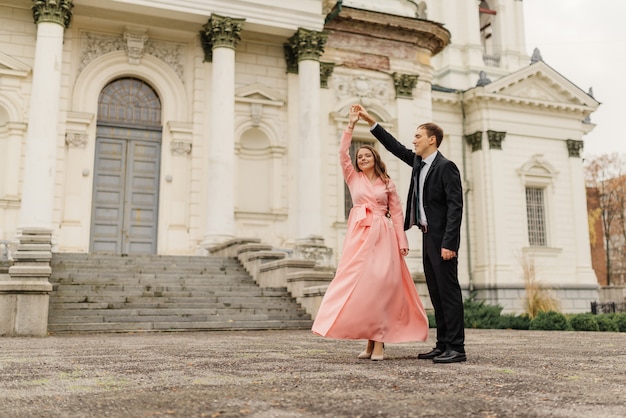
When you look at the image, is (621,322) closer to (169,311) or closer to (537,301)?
(537,301)

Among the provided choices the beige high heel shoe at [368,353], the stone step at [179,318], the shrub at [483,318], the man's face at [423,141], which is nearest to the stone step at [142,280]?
the stone step at [179,318]

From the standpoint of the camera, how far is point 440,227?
5.46 m

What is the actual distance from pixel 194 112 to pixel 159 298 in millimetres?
8543

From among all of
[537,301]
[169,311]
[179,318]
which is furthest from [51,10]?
[537,301]

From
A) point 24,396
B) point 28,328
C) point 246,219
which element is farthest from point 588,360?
point 246,219

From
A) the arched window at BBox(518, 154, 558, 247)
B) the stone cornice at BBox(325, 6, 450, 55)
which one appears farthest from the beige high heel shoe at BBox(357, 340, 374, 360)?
the arched window at BBox(518, 154, 558, 247)

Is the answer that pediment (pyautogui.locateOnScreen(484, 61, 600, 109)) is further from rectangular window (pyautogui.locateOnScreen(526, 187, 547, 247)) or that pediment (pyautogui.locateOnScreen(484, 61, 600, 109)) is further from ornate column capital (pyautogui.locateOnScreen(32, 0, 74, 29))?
ornate column capital (pyautogui.locateOnScreen(32, 0, 74, 29))

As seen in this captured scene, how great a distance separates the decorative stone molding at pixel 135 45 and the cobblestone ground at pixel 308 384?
566 inches

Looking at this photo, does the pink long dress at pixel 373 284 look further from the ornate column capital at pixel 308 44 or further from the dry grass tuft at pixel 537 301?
the ornate column capital at pixel 308 44

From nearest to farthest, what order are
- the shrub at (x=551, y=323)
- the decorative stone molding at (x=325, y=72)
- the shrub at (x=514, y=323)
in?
the shrub at (x=551, y=323) → the shrub at (x=514, y=323) → the decorative stone molding at (x=325, y=72)

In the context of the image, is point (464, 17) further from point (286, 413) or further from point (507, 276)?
point (286, 413)

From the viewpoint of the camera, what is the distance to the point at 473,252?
1085 inches

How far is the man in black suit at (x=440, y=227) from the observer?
529 centimetres

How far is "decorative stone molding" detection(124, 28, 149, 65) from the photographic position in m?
19.1
